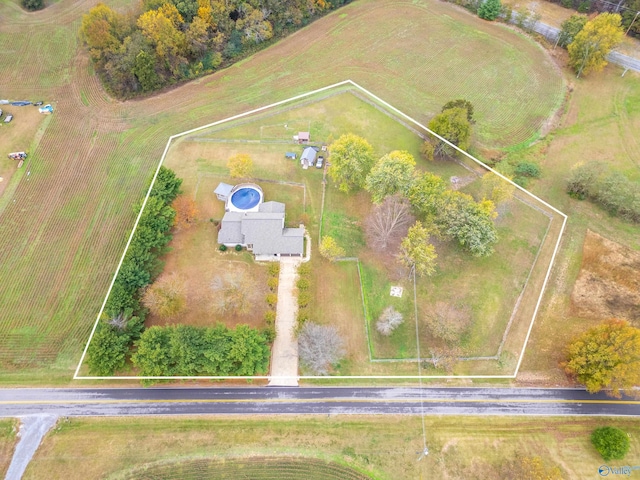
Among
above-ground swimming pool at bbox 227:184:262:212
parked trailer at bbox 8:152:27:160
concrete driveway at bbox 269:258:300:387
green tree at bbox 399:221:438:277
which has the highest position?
green tree at bbox 399:221:438:277

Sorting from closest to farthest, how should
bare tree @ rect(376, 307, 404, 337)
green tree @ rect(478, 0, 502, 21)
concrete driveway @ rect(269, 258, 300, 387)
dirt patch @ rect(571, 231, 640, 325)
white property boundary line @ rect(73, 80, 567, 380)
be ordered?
white property boundary line @ rect(73, 80, 567, 380), concrete driveway @ rect(269, 258, 300, 387), bare tree @ rect(376, 307, 404, 337), dirt patch @ rect(571, 231, 640, 325), green tree @ rect(478, 0, 502, 21)

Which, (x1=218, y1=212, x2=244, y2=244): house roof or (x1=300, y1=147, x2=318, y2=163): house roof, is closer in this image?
(x1=218, y1=212, x2=244, y2=244): house roof

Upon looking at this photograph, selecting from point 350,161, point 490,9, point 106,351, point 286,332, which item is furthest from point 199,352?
point 490,9

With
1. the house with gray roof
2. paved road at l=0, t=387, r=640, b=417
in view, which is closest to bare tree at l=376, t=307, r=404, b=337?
paved road at l=0, t=387, r=640, b=417

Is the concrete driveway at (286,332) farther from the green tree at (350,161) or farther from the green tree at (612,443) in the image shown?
the green tree at (612,443)

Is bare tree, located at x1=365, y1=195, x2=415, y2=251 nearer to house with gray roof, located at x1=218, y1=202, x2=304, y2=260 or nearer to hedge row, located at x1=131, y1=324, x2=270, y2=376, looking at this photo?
house with gray roof, located at x1=218, y1=202, x2=304, y2=260
